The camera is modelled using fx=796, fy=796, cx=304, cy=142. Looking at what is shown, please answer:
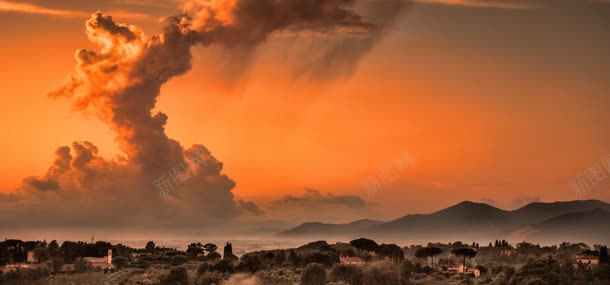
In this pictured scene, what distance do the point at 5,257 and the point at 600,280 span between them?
84.1 m

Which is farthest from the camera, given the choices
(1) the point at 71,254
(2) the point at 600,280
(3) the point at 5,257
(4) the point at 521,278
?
(1) the point at 71,254

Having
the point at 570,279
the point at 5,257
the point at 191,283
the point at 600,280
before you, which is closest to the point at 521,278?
the point at 570,279

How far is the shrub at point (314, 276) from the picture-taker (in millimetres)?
82137

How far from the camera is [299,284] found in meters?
81.7

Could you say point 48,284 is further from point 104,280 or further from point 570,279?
point 570,279

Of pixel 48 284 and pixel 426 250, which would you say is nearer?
pixel 48 284

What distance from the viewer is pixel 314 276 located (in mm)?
83500

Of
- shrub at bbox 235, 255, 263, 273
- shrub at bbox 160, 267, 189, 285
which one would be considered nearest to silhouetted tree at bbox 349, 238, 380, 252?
shrub at bbox 235, 255, 263, 273

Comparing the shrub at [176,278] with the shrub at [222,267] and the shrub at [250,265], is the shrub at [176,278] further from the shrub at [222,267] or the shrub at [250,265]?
the shrub at [250,265]

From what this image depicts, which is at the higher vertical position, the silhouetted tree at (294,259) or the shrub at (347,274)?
the silhouetted tree at (294,259)

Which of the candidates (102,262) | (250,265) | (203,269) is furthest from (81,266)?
(250,265)

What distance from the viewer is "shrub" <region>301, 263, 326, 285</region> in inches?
3234

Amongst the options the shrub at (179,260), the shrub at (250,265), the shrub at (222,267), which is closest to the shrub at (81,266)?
the shrub at (179,260)

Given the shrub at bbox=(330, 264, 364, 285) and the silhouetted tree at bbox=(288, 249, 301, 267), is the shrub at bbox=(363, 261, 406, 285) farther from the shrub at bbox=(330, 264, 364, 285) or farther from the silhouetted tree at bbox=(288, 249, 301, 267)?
the silhouetted tree at bbox=(288, 249, 301, 267)
